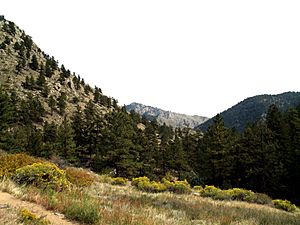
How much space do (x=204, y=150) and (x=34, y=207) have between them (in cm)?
4404

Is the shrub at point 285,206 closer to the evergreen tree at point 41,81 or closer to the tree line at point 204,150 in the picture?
the tree line at point 204,150

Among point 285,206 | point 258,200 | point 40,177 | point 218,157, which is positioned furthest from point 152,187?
point 218,157

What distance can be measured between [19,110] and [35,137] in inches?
696

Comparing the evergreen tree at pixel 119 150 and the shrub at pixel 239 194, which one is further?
the evergreen tree at pixel 119 150

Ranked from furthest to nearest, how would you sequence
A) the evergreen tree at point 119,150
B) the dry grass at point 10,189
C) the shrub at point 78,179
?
the evergreen tree at point 119,150 < the shrub at point 78,179 < the dry grass at point 10,189

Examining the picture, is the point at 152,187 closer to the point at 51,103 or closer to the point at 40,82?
the point at 51,103

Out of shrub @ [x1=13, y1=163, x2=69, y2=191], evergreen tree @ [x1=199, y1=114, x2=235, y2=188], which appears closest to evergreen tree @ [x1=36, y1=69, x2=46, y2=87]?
evergreen tree @ [x1=199, y1=114, x2=235, y2=188]

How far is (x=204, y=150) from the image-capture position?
5059 centimetres

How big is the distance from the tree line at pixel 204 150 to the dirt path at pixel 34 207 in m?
33.8

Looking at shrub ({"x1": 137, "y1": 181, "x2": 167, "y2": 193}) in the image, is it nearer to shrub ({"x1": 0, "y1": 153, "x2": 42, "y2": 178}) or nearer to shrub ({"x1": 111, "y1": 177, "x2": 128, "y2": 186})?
shrub ({"x1": 111, "y1": 177, "x2": 128, "y2": 186})

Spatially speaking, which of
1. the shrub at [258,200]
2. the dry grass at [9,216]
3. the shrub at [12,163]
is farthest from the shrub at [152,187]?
the dry grass at [9,216]

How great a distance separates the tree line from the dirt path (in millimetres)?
33780

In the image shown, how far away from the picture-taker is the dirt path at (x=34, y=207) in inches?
288

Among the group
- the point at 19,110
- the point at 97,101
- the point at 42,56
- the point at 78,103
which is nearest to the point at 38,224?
the point at 19,110
